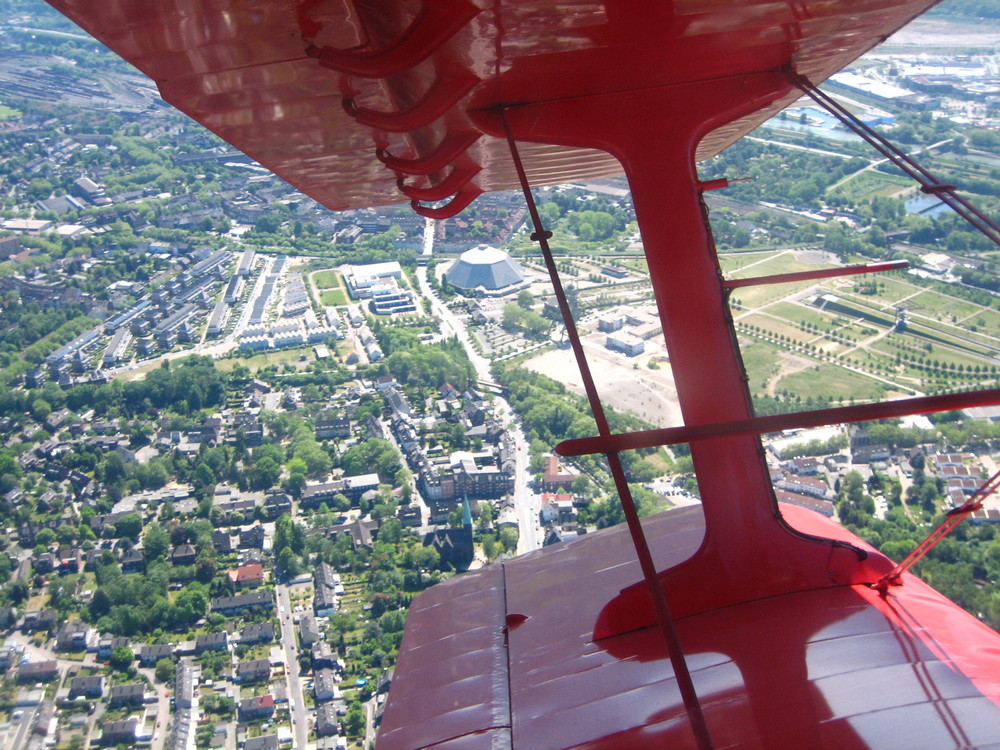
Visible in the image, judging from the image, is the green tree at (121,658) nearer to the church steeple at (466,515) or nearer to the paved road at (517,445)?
the church steeple at (466,515)

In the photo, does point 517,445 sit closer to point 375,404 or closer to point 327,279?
point 375,404

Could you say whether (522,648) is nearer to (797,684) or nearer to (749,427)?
(797,684)

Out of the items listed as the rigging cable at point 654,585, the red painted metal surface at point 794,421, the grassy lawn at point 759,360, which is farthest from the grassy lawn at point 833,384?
the red painted metal surface at point 794,421

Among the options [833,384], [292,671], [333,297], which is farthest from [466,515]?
[333,297]

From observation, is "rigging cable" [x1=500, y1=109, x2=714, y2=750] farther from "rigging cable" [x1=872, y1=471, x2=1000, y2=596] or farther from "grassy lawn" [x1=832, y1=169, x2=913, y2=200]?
"grassy lawn" [x1=832, y1=169, x2=913, y2=200]

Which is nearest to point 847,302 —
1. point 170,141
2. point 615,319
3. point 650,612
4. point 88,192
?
point 615,319

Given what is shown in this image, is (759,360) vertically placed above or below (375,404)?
above
